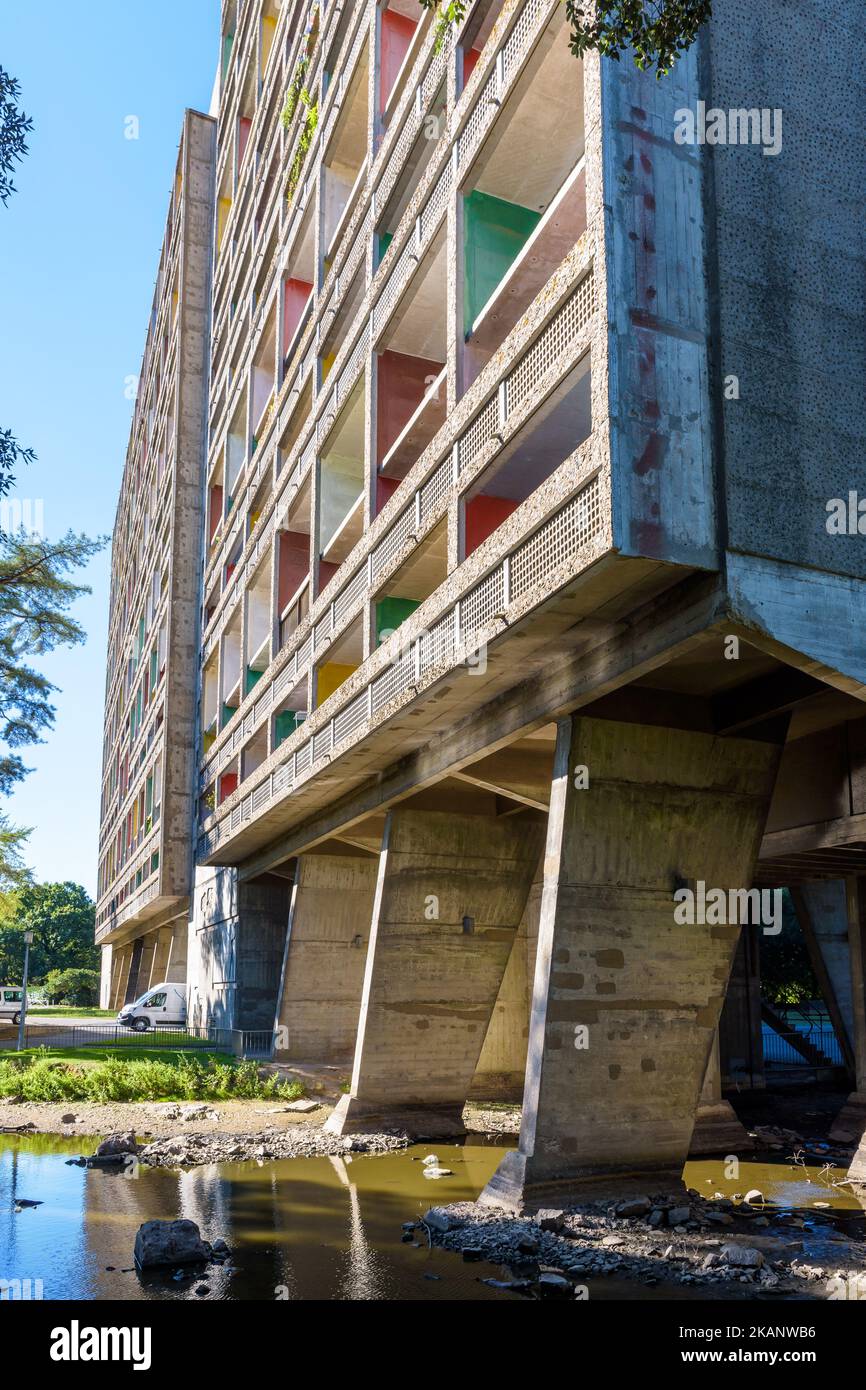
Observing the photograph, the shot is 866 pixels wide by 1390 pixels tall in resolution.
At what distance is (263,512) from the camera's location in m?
27.9

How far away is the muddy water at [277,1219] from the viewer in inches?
351

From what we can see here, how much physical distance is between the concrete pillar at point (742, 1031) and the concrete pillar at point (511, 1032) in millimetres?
5257

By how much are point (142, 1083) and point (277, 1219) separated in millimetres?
11071

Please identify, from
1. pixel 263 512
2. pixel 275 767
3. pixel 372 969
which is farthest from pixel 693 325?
pixel 263 512

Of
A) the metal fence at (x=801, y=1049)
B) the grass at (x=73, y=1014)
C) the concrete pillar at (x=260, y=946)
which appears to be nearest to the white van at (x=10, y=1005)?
the grass at (x=73, y=1014)

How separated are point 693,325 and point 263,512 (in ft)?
62.4

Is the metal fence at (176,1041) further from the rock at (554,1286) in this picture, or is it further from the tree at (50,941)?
the tree at (50,941)

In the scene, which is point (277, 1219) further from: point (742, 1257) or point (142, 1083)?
point (142, 1083)

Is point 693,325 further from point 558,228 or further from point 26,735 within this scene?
point 26,735

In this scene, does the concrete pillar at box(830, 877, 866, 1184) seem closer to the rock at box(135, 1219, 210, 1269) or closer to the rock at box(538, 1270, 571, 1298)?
the rock at box(538, 1270, 571, 1298)

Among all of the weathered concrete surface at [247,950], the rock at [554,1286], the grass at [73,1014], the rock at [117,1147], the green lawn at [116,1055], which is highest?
the weathered concrete surface at [247,950]

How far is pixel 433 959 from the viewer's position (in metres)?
18.3

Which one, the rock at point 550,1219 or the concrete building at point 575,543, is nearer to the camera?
the concrete building at point 575,543

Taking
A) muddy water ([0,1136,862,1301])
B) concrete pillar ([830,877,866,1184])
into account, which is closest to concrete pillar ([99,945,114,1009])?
muddy water ([0,1136,862,1301])
